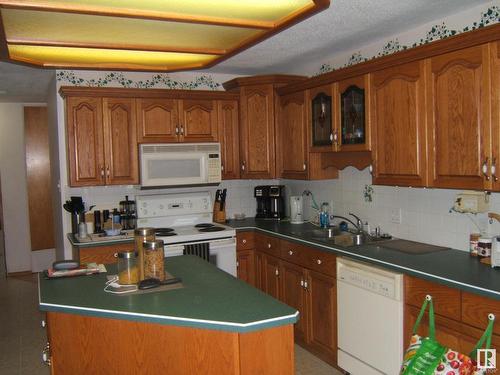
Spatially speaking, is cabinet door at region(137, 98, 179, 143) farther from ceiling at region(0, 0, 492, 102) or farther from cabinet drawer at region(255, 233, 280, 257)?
cabinet drawer at region(255, 233, 280, 257)

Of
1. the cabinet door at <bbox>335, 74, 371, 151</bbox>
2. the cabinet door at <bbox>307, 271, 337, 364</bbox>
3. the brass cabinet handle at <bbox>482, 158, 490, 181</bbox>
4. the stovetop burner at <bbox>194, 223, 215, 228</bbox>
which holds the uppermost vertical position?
the cabinet door at <bbox>335, 74, 371, 151</bbox>

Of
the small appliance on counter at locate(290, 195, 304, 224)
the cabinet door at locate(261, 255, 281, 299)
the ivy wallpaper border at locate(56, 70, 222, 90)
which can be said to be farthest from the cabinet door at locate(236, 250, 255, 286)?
the ivy wallpaper border at locate(56, 70, 222, 90)

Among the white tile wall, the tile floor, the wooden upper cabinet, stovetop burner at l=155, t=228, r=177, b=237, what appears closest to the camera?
the wooden upper cabinet

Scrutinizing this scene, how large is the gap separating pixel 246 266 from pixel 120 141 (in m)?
1.63

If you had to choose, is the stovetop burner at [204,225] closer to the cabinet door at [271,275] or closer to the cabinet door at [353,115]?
the cabinet door at [271,275]

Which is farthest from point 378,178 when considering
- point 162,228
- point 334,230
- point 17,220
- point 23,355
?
point 17,220

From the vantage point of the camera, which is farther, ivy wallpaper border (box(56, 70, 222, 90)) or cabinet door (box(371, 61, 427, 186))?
ivy wallpaper border (box(56, 70, 222, 90))

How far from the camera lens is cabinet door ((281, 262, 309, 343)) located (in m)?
3.83

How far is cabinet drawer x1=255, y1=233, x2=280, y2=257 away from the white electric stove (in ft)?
0.76

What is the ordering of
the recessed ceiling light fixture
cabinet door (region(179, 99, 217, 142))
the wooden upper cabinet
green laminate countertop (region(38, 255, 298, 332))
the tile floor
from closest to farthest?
green laminate countertop (region(38, 255, 298, 332)) → the recessed ceiling light fixture → the wooden upper cabinet → the tile floor → cabinet door (region(179, 99, 217, 142))

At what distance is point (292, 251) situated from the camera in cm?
394

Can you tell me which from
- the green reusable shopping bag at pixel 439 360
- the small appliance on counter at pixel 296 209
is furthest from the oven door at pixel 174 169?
the green reusable shopping bag at pixel 439 360

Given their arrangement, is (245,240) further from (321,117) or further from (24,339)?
(24,339)

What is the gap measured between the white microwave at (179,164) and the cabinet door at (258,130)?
1.03ft
